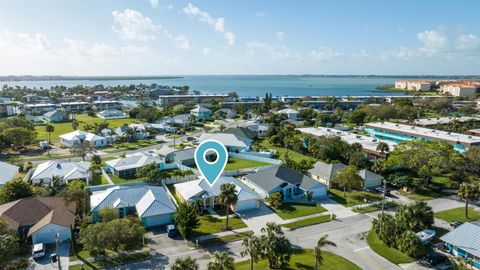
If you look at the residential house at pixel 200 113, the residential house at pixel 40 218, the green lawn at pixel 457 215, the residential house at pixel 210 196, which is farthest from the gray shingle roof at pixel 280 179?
the residential house at pixel 200 113

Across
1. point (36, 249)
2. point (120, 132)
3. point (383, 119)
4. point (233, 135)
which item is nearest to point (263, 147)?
point (233, 135)

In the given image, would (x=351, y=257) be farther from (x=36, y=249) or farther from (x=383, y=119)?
(x=383, y=119)

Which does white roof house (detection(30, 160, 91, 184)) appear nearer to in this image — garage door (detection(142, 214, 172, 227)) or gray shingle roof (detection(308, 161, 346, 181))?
garage door (detection(142, 214, 172, 227))

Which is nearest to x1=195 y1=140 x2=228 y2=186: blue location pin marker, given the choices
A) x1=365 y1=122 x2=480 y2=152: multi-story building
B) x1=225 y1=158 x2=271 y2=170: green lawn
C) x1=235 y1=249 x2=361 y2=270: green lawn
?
x1=235 y1=249 x2=361 y2=270: green lawn

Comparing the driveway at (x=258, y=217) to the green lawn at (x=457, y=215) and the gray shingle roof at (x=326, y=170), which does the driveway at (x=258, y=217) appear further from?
the green lawn at (x=457, y=215)

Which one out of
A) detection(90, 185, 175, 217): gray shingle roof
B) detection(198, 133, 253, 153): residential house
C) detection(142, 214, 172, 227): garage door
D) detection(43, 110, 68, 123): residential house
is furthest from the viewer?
detection(43, 110, 68, 123): residential house

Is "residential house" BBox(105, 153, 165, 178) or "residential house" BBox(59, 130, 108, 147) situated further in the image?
"residential house" BBox(59, 130, 108, 147)
